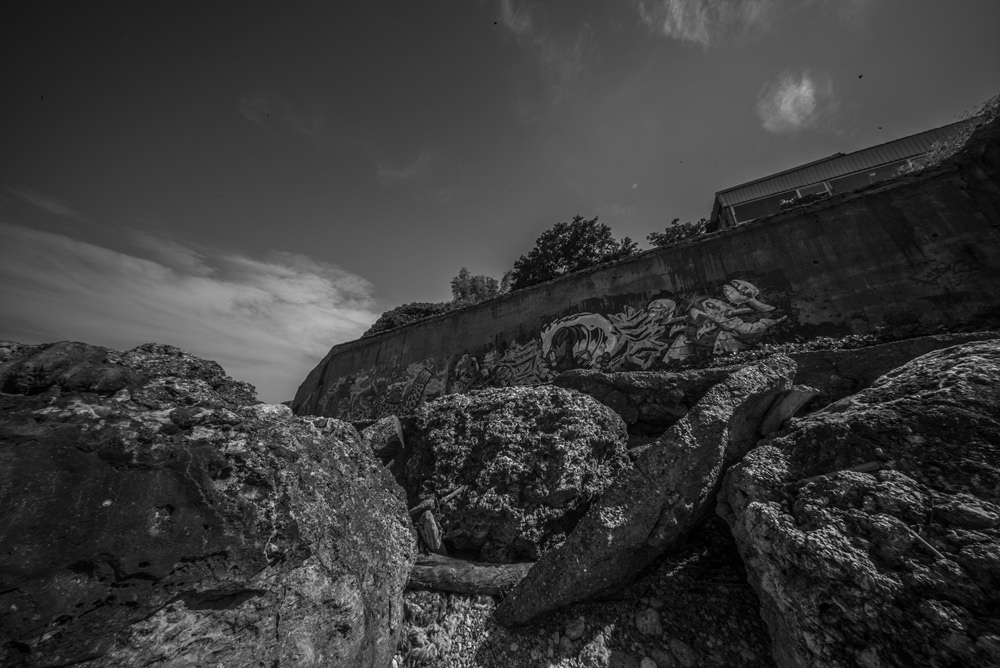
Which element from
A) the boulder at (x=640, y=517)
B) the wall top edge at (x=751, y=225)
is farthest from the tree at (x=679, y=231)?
the boulder at (x=640, y=517)

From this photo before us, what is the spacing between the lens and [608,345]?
30.7 ft

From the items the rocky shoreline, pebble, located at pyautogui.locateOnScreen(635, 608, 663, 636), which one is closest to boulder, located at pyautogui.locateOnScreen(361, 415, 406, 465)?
the rocky shoreline

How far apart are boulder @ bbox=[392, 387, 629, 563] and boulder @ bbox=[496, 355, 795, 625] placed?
58 cm

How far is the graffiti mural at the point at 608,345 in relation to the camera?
7.95 m

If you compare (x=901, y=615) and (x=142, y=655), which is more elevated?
(x=142, y=655)

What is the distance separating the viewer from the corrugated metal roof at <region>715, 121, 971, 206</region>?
1608 cm

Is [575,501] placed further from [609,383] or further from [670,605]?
[609,383]

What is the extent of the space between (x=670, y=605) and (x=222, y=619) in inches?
107

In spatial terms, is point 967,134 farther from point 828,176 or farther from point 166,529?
point 166,529

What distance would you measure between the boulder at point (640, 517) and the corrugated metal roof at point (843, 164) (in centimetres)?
1998

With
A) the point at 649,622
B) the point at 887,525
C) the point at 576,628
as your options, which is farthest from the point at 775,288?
the point at 576,628

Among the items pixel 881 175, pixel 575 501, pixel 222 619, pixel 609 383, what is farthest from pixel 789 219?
pixel 881 175

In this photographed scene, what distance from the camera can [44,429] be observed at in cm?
170

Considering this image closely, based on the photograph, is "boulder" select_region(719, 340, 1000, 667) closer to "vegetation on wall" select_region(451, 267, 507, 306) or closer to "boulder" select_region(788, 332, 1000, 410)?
"boulder" select_region(788, 332, 1000, 410)
